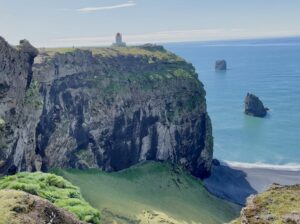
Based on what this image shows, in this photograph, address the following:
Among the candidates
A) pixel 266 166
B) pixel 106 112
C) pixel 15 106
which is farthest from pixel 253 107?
pixel 15 106

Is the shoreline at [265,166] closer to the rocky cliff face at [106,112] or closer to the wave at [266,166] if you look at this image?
the wave at [266,166]

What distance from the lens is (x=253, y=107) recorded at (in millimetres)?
159625

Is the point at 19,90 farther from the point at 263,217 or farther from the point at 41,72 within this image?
the point at 263,217

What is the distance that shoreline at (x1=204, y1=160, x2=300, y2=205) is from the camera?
8956 cm

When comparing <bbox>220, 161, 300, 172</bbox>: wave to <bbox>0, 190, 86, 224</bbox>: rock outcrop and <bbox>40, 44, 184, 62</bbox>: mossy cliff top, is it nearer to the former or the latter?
<bbox>40, 44, 184, 62</bbox>: mossy cliff top

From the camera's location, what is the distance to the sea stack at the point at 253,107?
15788cm

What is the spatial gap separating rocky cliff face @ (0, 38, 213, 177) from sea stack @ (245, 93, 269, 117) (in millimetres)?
57029

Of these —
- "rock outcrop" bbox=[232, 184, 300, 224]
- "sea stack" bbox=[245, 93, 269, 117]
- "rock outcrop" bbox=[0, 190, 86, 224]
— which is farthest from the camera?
"sea stack" bbox=[245, 93, 269, 117]

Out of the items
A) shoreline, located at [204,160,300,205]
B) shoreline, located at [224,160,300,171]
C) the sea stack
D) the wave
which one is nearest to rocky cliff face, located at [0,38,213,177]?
shoreline, located at [204,160,300,205]

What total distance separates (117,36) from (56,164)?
68764 millimetres

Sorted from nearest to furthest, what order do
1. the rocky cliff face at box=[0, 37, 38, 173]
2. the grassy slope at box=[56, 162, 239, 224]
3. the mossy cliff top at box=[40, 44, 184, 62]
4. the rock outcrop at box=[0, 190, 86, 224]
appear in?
the rock outcrop at box=[0, 190, 86, 224]
the rocky cliff face at box=[0, 37, 38, 173]
the grassy slope at box=[56, 162, 239, 224]
the mossy cliff top at box=[40, 44, 184, 62]

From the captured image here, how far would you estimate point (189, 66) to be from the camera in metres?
108

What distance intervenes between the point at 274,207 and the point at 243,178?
243 ft

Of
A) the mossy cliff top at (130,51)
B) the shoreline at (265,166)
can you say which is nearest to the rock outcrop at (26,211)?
the mossy cliff top at (130,51)
